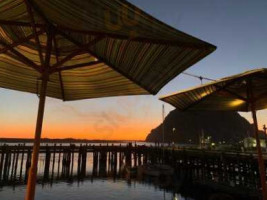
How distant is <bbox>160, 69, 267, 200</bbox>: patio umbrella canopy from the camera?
6898 mm

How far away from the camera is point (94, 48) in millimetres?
5613

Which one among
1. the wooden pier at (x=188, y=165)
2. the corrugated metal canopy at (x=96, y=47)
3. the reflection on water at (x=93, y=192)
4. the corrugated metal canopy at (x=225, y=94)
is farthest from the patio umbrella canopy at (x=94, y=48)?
the reflection on water at (x=93, y=192)

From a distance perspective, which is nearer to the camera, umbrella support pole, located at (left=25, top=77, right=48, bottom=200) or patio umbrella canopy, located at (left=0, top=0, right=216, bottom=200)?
patio umbrella canopy, located at (left=0, top=0, right=216, bottom=200)

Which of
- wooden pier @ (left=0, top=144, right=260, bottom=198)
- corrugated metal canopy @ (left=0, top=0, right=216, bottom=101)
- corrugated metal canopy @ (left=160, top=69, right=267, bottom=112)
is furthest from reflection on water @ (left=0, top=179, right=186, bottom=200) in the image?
corrugated metal canopy @ (left=0, top=0, right=216, bottom=101)

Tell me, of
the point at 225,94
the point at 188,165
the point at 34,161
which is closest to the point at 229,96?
the point at 225,94

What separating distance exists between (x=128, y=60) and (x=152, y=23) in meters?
1.61

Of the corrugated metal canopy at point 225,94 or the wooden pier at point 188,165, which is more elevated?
the corrugated metal canopy at point 225,94

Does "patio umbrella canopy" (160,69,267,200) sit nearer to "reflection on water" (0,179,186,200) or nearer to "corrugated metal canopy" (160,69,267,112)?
"corrugated metal canopy" (160,69,267,112)

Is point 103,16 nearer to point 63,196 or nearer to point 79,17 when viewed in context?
point 79,17

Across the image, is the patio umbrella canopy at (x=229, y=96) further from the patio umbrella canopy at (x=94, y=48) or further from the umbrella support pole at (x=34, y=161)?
the umbrella support pole at (x=34, y=161)

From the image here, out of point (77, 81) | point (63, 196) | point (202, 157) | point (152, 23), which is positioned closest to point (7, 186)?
point (63, 196)

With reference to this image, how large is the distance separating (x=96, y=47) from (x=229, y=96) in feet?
16.6

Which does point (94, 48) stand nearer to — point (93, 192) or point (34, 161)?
point (34, 161)

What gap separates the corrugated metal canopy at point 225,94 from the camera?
23.1ft
